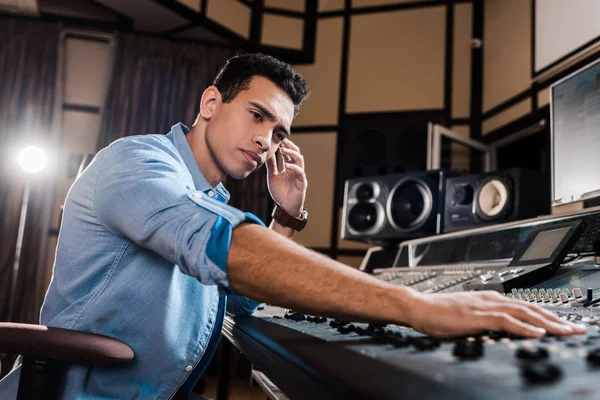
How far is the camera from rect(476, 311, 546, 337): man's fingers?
0.55 metres

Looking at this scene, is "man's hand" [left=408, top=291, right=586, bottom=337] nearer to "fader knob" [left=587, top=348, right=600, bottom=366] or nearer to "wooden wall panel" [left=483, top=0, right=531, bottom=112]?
"fader knob" [left=587, top=348, right=600, bottom=366]

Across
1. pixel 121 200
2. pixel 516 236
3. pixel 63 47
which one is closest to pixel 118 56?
pixel 63 47

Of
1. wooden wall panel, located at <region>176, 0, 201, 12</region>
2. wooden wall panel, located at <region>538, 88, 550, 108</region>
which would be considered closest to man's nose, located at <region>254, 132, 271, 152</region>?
wooden wall panel, located at <region>538, 88, 550, 108</region>

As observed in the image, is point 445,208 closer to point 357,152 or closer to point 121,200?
point 357,152

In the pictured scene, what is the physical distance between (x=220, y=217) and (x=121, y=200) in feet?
0.58

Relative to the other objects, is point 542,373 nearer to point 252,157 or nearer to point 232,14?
point 252,157

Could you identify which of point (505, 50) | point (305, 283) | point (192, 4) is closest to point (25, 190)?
point (192, 4)

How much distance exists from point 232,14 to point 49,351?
4059 millimetres

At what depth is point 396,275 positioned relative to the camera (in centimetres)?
198

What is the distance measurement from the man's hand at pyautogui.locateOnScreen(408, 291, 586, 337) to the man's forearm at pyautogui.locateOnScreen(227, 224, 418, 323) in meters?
0.02

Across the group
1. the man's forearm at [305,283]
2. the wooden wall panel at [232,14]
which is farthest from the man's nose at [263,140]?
the wooden wall panel at [232,14]

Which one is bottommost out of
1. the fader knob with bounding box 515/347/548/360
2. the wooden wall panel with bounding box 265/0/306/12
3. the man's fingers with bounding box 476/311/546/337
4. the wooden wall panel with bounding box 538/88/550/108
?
the fader knob with bounding box 515/347/548/360

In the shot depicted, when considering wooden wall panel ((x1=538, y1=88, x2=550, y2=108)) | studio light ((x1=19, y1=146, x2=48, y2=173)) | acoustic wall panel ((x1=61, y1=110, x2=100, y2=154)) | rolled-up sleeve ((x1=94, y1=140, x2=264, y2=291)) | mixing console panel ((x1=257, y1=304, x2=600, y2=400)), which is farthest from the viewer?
acoustic wall panel ((x1=61, y1=110, x2=100, y2=154))

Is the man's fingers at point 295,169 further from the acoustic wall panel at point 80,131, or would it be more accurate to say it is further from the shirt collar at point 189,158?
the acoustic wall panel at point 80,131
